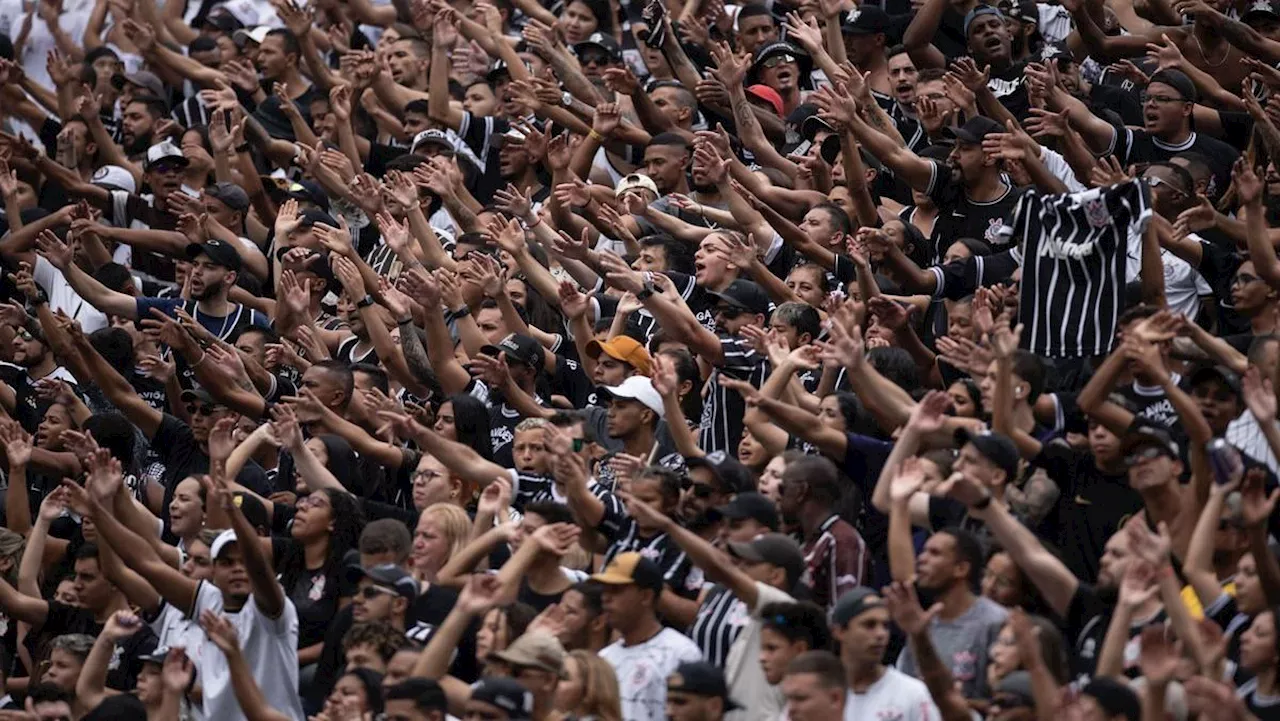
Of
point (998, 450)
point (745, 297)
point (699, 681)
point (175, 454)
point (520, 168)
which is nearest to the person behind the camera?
point (699, 681)

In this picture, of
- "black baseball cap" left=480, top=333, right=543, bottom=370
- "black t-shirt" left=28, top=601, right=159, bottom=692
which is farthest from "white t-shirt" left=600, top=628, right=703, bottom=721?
"black baseball cap" left=480, top=333, right=543, bottom=370

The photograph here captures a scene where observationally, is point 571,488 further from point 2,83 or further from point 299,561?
point 2,83

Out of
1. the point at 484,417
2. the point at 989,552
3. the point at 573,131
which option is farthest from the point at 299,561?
the point at 573,131

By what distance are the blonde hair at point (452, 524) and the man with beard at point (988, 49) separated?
4462mm

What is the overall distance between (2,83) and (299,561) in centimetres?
772

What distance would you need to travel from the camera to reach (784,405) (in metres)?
10.3

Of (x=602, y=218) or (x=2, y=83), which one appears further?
(x=2, y=83)

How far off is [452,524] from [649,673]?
164cm

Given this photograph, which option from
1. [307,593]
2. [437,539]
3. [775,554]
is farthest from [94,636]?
[775,554]

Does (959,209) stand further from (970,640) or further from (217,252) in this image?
(970,640)

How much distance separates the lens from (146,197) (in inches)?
646

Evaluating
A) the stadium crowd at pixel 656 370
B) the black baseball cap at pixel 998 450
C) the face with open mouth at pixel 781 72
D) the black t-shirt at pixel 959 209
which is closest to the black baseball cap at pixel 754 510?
the stadium crowd at pixel 656 370

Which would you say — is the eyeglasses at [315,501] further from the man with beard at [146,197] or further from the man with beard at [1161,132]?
the man with beard at [146,197]

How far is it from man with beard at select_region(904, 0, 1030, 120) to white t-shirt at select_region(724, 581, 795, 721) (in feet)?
17.1
